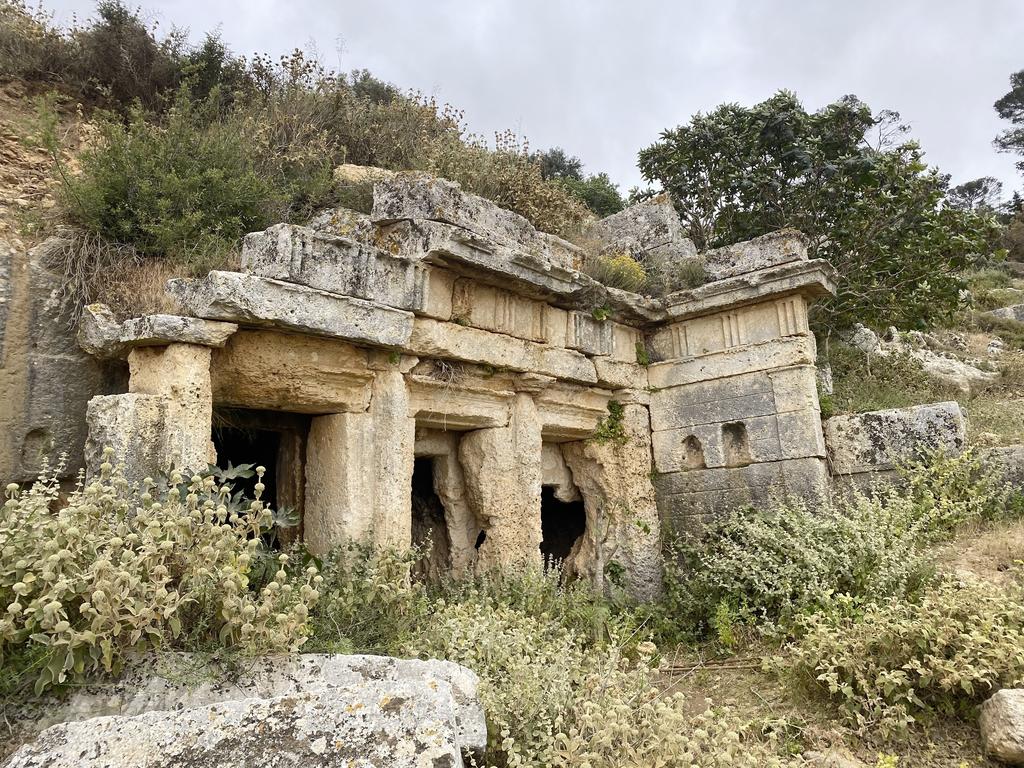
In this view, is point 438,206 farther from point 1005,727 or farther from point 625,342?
point 1005,727

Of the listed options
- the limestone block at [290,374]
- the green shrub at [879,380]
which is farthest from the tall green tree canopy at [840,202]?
the limestone block at [290,374]

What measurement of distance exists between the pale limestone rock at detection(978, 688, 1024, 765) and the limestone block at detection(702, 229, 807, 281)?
3.86 m

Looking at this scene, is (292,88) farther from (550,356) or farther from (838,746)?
(838,746)

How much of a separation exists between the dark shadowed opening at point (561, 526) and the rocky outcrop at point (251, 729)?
5.69m

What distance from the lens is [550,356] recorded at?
6086mm

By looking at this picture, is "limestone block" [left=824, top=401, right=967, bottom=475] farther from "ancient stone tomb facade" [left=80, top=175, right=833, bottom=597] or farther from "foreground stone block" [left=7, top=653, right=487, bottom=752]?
"foreground stone block" [left=7, top=653, right=487, bottom=752]

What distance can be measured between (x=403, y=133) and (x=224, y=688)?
7.57m

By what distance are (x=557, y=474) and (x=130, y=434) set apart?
14.1 feet

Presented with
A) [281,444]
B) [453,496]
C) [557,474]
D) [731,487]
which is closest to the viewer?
[281,444]

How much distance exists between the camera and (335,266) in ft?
14.7

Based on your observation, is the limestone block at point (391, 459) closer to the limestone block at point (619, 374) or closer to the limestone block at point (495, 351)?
the limestone block at point (495, 351)

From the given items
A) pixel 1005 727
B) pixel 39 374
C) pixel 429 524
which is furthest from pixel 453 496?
pixel 1005 727

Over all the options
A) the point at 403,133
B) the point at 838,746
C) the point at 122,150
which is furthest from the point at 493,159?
the point at 838,746

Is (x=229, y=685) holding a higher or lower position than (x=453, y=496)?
lower
